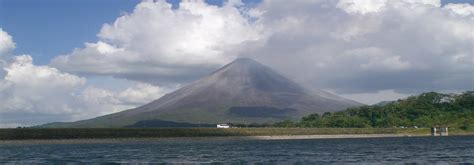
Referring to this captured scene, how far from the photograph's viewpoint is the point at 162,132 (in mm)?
144125

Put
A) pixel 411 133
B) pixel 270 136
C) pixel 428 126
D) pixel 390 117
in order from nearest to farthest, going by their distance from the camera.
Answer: pixel 270 136
pixel 411 133
pixel 428 126
pixel 390 117

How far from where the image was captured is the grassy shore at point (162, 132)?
130m

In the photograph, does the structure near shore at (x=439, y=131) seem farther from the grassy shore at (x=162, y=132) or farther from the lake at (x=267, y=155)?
the lake at (x=267, y=155)

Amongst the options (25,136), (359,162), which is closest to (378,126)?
(25,136)

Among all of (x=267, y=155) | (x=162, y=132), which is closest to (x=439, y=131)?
(x=162, y=132)

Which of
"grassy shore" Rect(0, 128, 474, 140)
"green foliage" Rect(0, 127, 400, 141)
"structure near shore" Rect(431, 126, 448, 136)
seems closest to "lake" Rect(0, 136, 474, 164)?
"green foliage" Rect(0, 127, 400, 141)

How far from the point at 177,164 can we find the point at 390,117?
6174 inches

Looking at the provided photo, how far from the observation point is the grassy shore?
130 meters

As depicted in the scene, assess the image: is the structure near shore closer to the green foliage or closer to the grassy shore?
the grassy shore

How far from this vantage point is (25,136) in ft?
420

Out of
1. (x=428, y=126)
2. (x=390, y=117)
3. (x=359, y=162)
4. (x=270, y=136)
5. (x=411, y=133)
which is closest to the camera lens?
(x=359, y=162)

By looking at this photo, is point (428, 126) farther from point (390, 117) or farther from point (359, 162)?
point (359, 162)

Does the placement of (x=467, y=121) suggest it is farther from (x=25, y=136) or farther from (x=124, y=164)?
(x=124, y=164)

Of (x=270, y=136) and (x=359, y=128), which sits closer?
(x=270, y=136)
